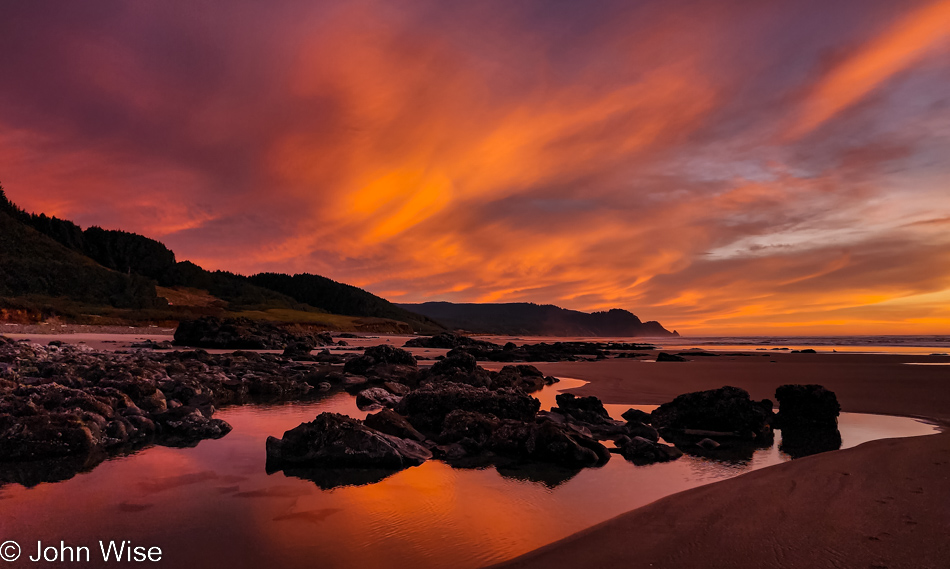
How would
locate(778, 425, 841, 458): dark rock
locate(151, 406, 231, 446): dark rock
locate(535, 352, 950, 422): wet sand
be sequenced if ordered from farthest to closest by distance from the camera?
locate(535, 352, 950, 422): wet sand
locate(151, 406, 231, 446): dark rock
locate(778, 425, 841, 458): dark rock

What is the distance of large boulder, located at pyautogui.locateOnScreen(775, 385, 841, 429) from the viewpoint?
11156 millimetres

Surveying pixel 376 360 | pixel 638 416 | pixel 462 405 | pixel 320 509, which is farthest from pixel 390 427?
pixel 376 360

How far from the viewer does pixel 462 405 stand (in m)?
11.2

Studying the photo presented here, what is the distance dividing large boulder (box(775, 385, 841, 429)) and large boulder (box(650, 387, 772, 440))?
81cm

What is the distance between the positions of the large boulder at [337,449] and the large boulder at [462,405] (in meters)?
3.02

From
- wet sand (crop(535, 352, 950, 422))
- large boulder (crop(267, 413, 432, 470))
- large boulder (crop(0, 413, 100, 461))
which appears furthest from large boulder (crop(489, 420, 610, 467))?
wet sand (crop(535, 352, 950, 422))

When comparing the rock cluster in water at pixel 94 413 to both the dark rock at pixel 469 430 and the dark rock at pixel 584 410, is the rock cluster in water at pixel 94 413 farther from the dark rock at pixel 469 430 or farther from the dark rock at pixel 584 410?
the dark rock at pixel 584 410

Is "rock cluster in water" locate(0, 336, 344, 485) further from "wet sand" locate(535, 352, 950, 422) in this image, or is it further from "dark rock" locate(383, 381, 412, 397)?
"wet sand" locate(535, 352, 950, 422)

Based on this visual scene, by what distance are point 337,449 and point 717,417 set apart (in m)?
8.04

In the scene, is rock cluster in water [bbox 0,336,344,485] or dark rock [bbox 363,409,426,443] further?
dark rock [bbox 363,409,426,443]

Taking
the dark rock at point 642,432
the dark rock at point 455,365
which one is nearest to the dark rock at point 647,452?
the dark rock at point 642,432

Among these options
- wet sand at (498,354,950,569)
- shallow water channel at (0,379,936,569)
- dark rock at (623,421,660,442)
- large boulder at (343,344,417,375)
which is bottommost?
shallow water channel at (0,379,936,569)

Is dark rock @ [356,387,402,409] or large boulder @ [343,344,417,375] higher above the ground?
large boulder @ [343,344,417,375]

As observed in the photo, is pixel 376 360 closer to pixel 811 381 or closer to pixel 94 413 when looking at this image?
pixel 94 413
